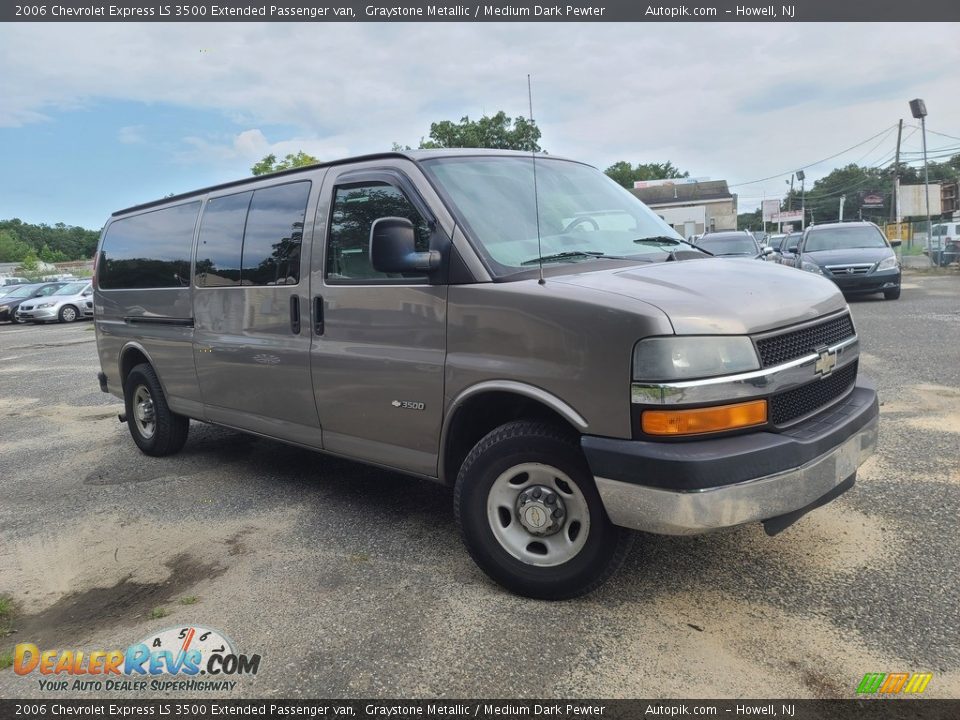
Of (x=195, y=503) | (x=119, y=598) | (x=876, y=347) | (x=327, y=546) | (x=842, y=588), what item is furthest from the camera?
(x=876, y=347)

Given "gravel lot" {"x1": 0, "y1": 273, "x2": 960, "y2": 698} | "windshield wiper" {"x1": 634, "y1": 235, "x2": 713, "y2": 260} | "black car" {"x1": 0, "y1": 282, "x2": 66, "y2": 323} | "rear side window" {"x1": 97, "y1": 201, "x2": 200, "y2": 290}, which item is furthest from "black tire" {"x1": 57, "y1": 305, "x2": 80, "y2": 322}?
"windshield wiper" {"x1": 634, "y1": 235, "x2": 713, "y2": 260}

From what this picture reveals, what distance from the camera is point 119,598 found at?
337cm

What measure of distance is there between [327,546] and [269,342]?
1.29m

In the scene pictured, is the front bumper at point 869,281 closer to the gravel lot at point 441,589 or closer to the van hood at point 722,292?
the gravel lot at point 441,589

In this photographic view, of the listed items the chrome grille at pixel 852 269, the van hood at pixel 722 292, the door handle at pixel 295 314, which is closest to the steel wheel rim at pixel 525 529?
the van hood at pixel 722 292

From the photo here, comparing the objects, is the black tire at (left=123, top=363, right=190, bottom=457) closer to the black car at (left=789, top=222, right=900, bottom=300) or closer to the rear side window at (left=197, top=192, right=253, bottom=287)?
the rear side window at (left=197, top=192, right=253, bottom=287)

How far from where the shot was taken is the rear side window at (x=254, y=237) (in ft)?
13.4

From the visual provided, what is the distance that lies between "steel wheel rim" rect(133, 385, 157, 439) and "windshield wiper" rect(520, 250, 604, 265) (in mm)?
3950

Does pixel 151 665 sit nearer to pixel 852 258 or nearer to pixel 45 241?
pixel 852 258

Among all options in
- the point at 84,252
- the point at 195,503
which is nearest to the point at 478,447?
the point at 195,503

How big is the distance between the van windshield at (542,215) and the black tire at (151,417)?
11.1 feet

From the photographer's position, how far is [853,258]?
45.9 feet

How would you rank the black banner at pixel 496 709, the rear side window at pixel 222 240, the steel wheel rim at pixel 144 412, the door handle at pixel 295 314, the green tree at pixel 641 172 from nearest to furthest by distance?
the black banner at pixel 496 709 < the door handle at pixel 295 314 < the rear side window at pixel 222 240 < the steel wheel rim at pixel 144 412 < the green tree at pixel 641 172

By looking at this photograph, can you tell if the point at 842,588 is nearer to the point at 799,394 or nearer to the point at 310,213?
the point at 799,394
